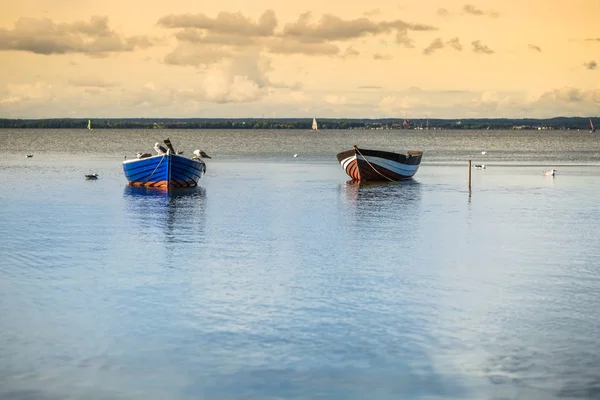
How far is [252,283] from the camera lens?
22.9m

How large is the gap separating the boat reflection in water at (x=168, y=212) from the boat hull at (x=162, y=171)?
67 centimetres

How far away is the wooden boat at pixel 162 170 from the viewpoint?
2168 inches

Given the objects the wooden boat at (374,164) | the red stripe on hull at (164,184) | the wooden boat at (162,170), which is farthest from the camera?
the wooden boat at (374,164)

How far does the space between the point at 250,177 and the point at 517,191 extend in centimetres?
2417

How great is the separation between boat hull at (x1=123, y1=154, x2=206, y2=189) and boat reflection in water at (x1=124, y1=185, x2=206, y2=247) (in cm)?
67

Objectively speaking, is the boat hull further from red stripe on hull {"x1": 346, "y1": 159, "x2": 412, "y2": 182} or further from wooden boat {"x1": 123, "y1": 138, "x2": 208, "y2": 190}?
red stripe on hull {"x1": 346, "y1": 159, "x2": 412, "y2": 182}

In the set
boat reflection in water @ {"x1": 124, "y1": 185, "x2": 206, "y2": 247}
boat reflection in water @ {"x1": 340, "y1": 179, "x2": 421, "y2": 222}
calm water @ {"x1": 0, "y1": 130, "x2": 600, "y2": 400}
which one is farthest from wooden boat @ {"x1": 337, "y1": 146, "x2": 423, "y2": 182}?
calm water @ {"x1": 0, "y1": 130, "x2": 600, "y2": 400}

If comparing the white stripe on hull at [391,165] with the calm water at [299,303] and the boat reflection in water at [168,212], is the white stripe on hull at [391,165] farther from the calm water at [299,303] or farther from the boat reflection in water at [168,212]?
the calm water at [299,303]

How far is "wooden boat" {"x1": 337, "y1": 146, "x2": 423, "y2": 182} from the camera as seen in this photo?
Answer: 61688mm

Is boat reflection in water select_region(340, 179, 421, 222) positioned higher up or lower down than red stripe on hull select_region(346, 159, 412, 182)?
lower down

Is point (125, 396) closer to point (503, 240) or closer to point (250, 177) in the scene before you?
point (503, 240)

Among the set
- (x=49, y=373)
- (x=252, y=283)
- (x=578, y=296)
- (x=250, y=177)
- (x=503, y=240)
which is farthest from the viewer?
(x=250, y=177)

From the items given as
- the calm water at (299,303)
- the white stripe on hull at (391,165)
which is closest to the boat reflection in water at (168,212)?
the calm water at (299,303)

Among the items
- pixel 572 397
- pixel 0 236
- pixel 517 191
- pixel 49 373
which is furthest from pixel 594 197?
pixel 49 373
